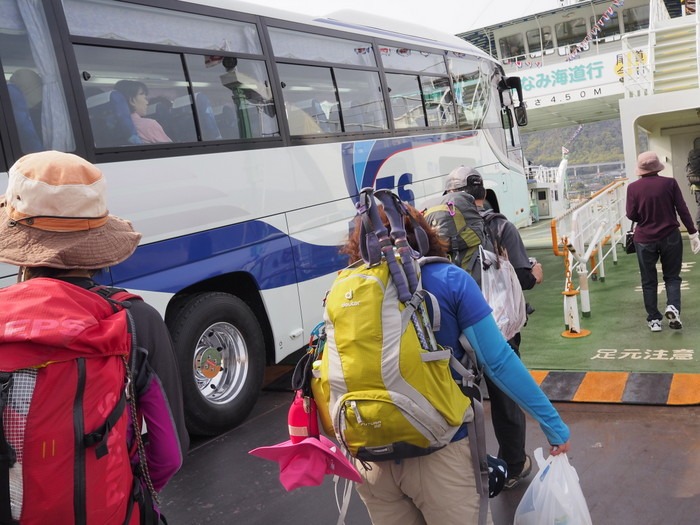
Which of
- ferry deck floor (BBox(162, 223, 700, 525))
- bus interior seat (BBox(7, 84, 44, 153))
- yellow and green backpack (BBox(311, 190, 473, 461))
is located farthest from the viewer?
bus interior seat (BBox(7, 84, 44, 153))

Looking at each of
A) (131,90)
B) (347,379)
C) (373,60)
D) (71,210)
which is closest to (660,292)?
(373,60)

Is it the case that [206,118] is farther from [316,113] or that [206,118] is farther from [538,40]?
[538,40]

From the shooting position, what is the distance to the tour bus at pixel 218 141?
4.38 metres

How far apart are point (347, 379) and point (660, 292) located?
7.07m

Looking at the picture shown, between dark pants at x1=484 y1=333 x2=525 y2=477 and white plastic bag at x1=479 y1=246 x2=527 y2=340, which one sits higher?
white plastic bag at x1=479 y1=246 x2=527 y2=340

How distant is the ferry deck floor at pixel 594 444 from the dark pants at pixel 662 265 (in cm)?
30

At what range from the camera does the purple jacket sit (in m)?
6.21

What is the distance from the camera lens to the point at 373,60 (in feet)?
24.5

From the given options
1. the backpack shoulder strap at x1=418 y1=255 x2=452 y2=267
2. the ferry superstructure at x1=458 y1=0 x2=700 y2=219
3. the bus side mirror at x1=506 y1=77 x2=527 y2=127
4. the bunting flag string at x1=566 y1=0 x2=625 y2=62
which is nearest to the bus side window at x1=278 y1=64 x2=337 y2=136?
the backpack shoulder strap at x1=418 y1=255 x2=452 y2=267

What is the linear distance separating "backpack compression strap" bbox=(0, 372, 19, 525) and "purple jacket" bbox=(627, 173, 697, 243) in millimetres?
6035

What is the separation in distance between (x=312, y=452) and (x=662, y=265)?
5.33 meters

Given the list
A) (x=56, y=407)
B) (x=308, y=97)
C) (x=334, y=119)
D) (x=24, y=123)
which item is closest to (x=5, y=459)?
(x=56, y=407)

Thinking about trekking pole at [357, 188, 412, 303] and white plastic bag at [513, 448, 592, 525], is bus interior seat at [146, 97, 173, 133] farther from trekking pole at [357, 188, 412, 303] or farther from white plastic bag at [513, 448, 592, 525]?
white plastic bag at [513, 448, 592, 525]

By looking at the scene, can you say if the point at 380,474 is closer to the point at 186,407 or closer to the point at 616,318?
the point at 186,407
